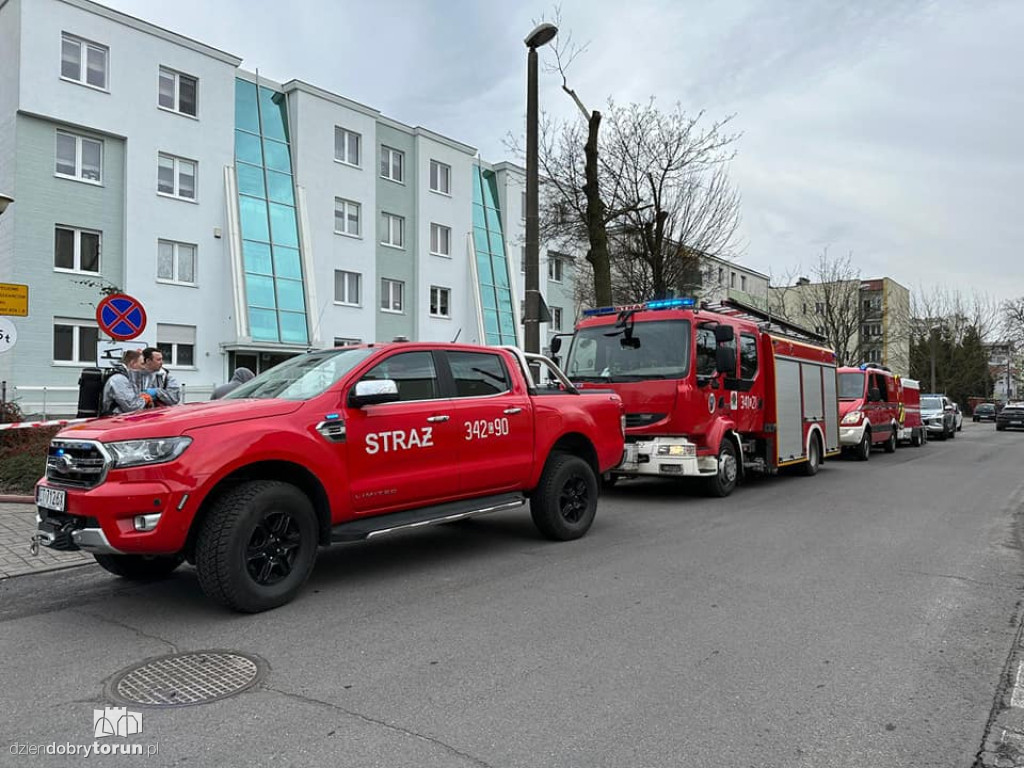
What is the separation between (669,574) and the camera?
19.7ft

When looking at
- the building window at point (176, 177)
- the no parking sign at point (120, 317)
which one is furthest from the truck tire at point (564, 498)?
the building window at point (176, 177)

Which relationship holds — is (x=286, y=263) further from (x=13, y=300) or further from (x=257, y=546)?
(x=257, y=546)

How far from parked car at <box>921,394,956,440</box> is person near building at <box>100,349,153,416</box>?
87.2 feet

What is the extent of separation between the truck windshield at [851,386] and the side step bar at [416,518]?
48.1 feet

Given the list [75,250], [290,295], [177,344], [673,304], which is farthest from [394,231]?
[673,304]

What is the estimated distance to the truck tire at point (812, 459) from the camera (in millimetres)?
13953

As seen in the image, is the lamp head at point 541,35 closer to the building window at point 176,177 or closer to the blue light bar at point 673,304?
the blue light bar at point 673,304

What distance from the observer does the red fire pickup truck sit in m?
4.51

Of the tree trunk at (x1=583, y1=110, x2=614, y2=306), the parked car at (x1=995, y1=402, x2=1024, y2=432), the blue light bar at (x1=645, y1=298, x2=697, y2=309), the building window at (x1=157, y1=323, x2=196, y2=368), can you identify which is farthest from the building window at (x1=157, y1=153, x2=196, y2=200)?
the parked car at (x1=995, y1=402, x2=1024, y2=432)

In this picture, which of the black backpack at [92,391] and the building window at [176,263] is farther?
the building window at [176,263]

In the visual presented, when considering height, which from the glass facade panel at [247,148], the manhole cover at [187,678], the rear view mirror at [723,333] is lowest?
the manhole cover at [187,678]

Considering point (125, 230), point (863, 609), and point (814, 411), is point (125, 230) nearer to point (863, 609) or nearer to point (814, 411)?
point (814, 411)

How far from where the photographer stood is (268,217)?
2650 cm

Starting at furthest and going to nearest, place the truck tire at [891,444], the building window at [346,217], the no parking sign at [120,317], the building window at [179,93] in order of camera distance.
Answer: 1. the building window at [346,217]
2. the building window at [179,93]
3. the truck tire at [891,444]
4. the no parking sign at [120,317]
